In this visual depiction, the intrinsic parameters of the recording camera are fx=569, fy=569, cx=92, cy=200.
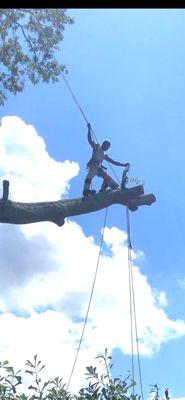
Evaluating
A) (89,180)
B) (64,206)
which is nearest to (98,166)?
(89,180)

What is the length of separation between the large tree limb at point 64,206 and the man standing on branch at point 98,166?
0.62ft

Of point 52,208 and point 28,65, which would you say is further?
point 28,65

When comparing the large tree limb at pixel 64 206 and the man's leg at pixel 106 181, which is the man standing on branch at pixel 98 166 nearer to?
the man's leg at pixel 106 181

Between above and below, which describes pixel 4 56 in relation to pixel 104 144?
above

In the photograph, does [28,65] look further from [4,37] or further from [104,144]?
[104,144]

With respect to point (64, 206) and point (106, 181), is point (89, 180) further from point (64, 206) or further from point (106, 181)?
point (64, 206)

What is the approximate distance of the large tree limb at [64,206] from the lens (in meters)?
7.89

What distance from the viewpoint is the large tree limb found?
7890 mm

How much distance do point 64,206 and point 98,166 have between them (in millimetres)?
866

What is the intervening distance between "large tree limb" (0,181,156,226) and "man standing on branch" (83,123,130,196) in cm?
19

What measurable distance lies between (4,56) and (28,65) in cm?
67

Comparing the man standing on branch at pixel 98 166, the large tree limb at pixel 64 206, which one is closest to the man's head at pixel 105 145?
the man standing on branch at pixel 98 166

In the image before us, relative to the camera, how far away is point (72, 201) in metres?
8.39
